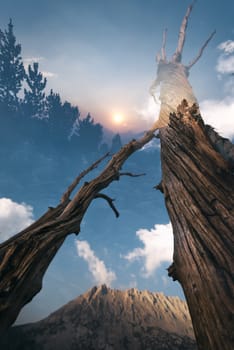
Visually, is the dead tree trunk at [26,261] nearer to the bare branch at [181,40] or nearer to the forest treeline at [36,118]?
the bare branch at [181,40]

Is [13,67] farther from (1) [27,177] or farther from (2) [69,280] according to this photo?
(2) [69,280]

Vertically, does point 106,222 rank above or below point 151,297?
above

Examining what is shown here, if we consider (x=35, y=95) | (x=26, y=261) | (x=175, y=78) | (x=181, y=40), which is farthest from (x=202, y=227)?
(x=35, y=95)

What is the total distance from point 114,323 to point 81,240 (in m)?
64.9

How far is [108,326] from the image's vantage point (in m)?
6.04

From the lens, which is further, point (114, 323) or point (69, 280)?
point (69, 280)

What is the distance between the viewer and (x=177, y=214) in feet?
6.02

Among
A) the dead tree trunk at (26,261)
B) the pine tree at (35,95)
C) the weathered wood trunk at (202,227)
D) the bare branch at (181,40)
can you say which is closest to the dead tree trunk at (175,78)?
the bare branch at (181,40)

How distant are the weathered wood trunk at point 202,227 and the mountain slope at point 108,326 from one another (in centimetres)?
504

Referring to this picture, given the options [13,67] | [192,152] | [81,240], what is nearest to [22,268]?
[192,152]

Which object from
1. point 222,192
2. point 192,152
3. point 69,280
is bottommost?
point 222,192

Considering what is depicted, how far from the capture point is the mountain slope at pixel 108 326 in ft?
16.6

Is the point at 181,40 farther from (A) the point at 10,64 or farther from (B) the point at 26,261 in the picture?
(A) the point at 10,64

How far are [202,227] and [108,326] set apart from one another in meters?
6.25
